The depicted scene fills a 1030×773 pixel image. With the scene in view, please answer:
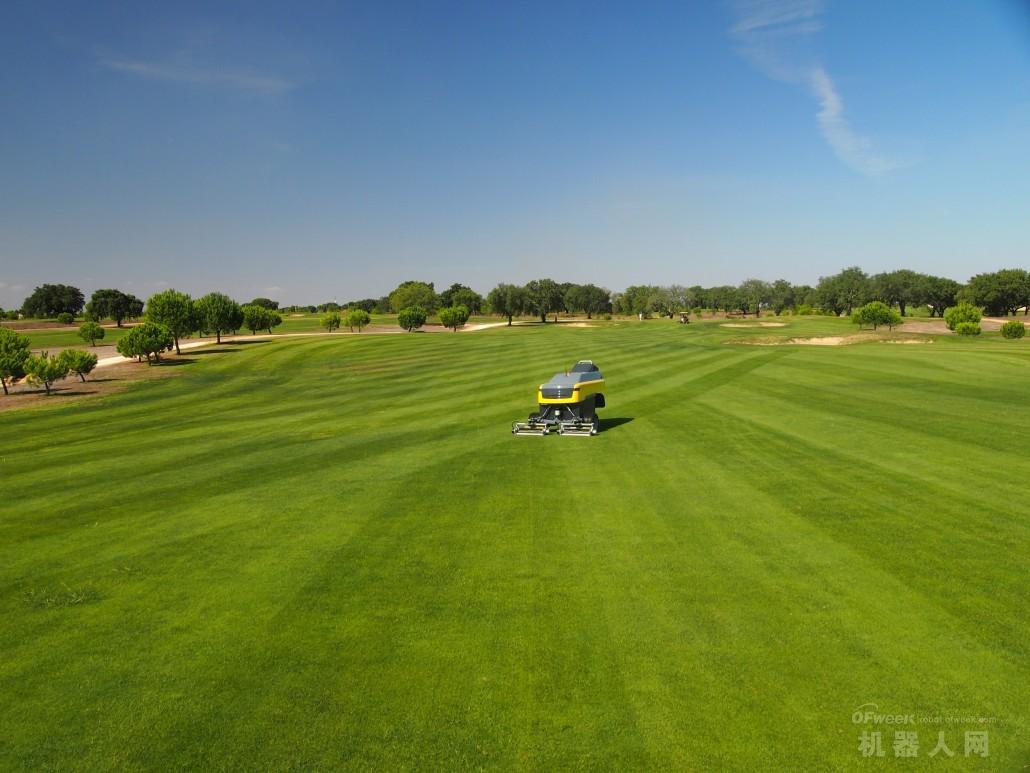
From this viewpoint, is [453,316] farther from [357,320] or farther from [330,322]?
[330,322]

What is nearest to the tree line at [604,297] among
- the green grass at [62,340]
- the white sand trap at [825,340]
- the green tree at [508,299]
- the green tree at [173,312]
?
the green tree at [508,299]

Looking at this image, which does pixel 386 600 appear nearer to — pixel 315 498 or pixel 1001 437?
pixel 315 498

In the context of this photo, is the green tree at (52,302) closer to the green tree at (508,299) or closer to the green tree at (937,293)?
the green tree at (508,299)

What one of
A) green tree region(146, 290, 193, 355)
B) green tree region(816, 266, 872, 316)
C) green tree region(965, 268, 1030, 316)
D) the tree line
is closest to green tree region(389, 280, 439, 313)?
the tree line

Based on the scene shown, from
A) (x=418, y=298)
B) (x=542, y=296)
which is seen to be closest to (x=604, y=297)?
(x=542, y=296)

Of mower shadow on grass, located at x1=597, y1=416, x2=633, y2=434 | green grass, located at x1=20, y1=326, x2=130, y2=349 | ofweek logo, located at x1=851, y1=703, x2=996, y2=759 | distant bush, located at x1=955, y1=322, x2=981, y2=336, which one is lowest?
ofweek logo, located at x1=851, y1=703, x2=996, y2=759

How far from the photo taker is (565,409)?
22.0m

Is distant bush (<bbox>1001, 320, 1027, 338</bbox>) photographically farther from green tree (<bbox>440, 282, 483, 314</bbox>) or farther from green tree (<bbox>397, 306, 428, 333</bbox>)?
green tree (<bbox>440, 282, 483, 314</bbox>)

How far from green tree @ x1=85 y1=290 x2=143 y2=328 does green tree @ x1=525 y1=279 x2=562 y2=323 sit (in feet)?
371

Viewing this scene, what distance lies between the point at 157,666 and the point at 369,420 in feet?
61.7

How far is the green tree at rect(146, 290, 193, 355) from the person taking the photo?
71.1m

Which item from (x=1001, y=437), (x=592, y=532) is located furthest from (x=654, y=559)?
(x=1001, y=437)

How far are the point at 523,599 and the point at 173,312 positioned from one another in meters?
78.1

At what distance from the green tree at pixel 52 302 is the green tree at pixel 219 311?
127 metres
